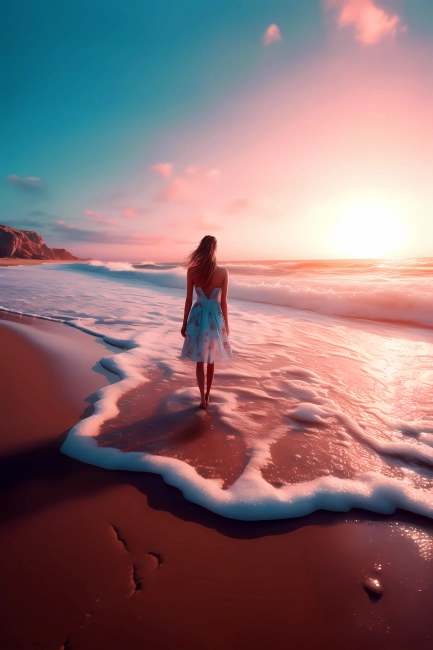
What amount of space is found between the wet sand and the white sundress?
56.3 inches

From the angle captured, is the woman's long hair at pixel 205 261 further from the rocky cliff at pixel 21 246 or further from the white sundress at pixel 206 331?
the rocky cliff at pixel 21 246

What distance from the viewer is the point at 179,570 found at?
5.12 feet

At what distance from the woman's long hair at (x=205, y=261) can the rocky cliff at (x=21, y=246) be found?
187 ft

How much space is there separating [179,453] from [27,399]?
174 centimetres

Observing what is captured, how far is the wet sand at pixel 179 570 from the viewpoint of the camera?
4.33 feet

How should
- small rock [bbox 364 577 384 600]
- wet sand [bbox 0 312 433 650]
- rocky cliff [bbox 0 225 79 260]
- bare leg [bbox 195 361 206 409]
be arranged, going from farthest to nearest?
rocky cliff [bbox 0 225 79 260], bare leg [bbox 195 361 206 409], small rock [bbox 364 577 384 600], wet sand [bbox 0 312 433 650]

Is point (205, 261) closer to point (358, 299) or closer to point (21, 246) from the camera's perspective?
point (358, 299)

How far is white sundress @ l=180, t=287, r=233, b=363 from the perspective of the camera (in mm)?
3367

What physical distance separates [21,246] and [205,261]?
60.2 metres

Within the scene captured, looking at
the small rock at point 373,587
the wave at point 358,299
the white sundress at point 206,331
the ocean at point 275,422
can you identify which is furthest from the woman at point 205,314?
the wave at point 358,299

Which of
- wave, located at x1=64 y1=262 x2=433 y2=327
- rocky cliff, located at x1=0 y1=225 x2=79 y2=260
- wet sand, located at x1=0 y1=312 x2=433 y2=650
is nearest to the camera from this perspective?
wet sand, located at x1=0 y1=312 x2=433 y2=650

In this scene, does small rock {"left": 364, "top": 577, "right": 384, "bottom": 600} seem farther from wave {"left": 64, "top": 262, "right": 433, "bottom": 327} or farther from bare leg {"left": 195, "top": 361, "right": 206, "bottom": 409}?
wave {"left": 64, "top": 262, "right": 433, "bottom": 327}

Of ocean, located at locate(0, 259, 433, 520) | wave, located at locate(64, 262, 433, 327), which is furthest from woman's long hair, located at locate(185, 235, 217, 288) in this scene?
wave, located at locate(64, 262, 433, 327)

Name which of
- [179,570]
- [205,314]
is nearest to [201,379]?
[205,314]
